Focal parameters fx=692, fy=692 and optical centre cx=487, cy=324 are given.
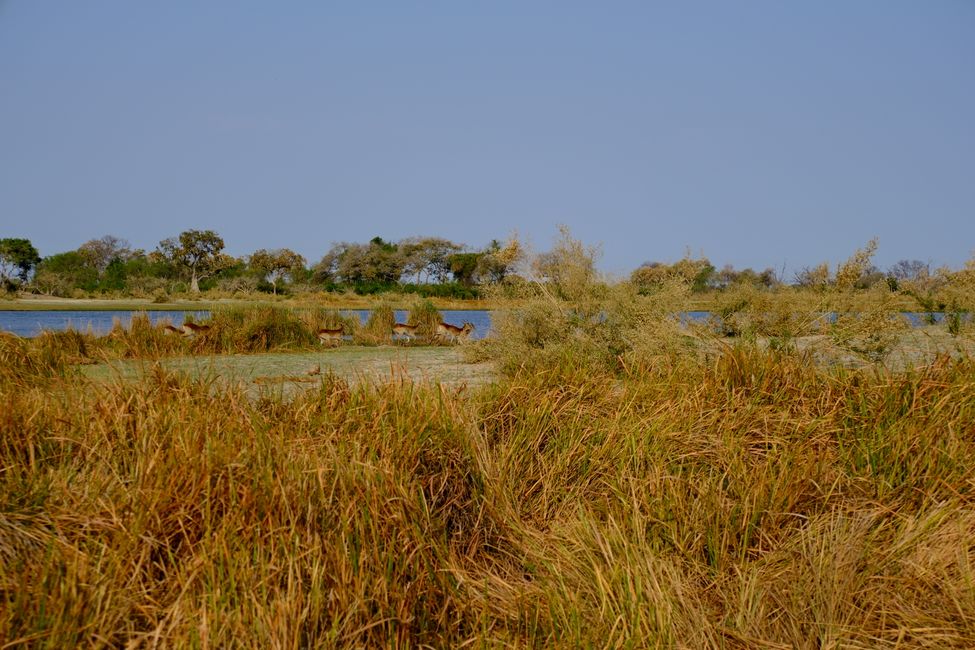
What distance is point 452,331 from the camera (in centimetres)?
1148

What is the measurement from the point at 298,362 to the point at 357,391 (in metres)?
3.50

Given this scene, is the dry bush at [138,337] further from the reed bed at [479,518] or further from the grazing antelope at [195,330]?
the reed bed at [479,518]

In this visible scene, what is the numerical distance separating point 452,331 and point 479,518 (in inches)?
319

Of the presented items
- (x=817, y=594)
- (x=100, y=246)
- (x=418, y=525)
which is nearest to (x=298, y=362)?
(x=418, y=525)

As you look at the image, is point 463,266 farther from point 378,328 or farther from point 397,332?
point 397,332

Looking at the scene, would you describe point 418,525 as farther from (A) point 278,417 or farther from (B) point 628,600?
(A) point 278,417

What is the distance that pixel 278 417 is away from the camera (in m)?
3.86

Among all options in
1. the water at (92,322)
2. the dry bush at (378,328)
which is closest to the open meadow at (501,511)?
the water at (92,322)

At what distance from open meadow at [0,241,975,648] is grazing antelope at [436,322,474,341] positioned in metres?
5.55

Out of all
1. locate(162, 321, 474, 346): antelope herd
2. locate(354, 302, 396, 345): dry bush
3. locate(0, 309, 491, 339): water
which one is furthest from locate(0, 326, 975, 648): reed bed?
locate(354, 302, 396, 345): dry bush

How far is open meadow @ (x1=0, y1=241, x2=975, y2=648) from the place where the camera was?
8.39 feet

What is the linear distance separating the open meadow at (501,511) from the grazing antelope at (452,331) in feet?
18.2

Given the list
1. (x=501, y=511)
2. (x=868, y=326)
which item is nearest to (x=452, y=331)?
(x=868, y=326)

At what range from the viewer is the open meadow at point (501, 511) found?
256 cm
